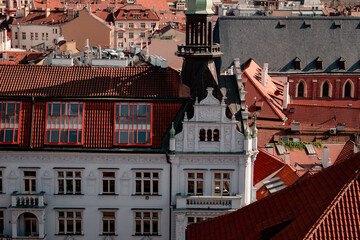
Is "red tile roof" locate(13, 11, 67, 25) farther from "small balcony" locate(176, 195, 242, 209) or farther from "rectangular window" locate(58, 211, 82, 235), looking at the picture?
"small balcony" locate(176, 195, 242, 209)

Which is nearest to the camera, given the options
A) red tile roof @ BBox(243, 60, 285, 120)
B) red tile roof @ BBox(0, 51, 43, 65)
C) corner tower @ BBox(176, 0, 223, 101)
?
corner tower @ BBox(176, 0, 223, 101)

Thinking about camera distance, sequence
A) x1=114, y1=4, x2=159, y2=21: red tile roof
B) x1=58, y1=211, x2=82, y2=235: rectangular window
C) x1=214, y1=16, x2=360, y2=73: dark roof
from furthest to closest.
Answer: x1=114, y1=4, x2=159, y2=21: red tile roof → x1=214, y1=16, x2=360, y2=73: dark roof → x1=58, y1=211, x2=82, y2=235: rectangular window

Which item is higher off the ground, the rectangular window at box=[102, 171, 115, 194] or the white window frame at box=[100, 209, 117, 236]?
the rectangular window at box=[102, 171, 115, 194]

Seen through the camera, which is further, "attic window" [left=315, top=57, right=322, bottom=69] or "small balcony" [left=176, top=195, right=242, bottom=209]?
"attic window" [left=315, top=57, right=322, bottom=69]

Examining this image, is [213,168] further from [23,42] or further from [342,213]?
[23,42]

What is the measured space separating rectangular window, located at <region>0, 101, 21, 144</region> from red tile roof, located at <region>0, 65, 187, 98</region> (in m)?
0.86

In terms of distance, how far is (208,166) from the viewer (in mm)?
49656

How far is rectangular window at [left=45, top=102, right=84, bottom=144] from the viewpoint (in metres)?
49.6

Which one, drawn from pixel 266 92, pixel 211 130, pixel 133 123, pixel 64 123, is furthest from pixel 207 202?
pixel 266 92

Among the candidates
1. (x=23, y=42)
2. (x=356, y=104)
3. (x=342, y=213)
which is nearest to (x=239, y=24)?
(x=356, y=104)

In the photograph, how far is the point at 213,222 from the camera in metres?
38.3

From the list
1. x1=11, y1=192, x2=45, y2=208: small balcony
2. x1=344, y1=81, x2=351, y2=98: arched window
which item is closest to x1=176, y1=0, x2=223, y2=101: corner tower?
x1=11, y1=192, x2=45, y2=208: small balcony

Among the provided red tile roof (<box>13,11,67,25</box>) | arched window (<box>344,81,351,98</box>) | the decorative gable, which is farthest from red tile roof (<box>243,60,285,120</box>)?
red tile roof (<box>13,11,67,25</box>)

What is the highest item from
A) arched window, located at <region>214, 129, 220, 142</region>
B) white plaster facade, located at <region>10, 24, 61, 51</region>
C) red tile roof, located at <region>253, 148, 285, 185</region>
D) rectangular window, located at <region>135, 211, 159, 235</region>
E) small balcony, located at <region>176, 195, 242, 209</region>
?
white plaster facade, located at <region>10, 24, 61, 51</region>
